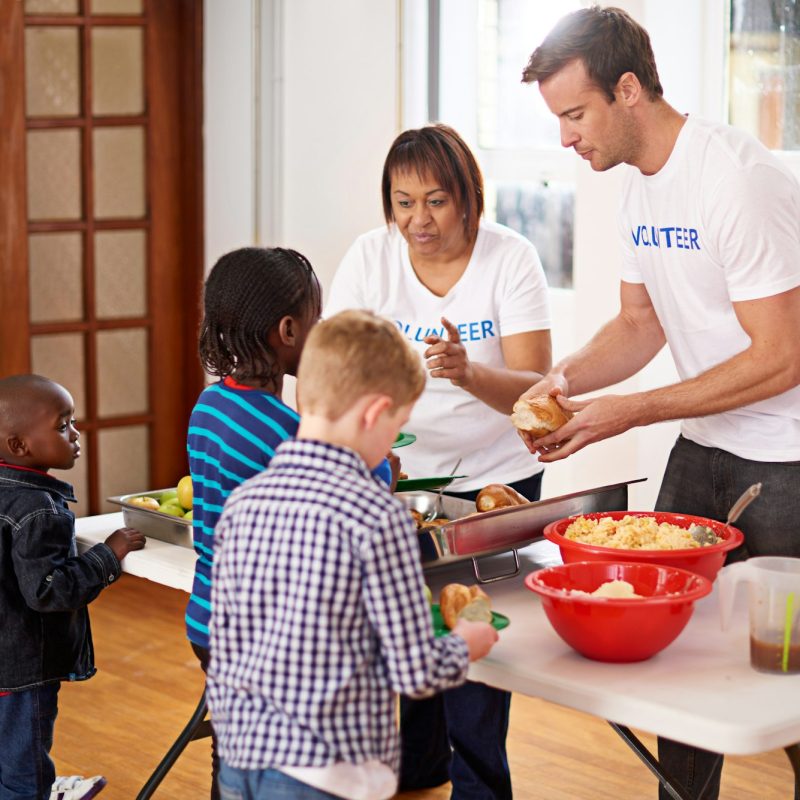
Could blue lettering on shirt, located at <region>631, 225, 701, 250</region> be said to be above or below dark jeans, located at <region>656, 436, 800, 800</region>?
above

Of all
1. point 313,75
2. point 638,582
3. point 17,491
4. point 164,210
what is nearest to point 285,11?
point 313,75

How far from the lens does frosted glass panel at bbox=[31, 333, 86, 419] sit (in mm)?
4832

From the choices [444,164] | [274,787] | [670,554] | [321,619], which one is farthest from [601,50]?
[274,787]

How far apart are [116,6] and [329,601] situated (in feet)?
12.9

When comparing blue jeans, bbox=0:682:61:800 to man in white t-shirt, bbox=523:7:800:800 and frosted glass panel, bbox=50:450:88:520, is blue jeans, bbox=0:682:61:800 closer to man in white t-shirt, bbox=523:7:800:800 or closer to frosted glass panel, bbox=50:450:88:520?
man in white t-shirt, bbox=523:7:800:800

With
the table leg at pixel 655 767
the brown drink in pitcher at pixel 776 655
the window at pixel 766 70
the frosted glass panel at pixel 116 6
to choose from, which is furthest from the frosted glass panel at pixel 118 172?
the brown drink in pitcher at pixel 776 655

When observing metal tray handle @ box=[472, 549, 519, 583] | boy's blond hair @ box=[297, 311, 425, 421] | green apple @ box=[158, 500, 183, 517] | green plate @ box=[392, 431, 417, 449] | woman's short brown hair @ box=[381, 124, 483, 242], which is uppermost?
woman's short brown hair @ box=[381, 124, 483, 242]

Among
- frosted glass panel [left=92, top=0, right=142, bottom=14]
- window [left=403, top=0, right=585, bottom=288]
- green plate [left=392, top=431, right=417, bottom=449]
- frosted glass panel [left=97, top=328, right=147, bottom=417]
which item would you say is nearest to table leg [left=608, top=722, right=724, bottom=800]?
green plate [left=392, top=431, right=417, bottom=449]

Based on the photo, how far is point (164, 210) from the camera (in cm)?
509

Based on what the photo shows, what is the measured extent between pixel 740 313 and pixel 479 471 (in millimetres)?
724

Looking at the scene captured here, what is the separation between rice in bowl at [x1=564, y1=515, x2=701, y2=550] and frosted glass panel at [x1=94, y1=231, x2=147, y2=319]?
3292 millimetres

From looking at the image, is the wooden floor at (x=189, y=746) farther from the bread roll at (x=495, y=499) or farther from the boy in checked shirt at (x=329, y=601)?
the boy in checked shirt at (x=329, y=601)

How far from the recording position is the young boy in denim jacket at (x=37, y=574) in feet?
7.27

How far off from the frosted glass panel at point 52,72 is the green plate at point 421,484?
2.96m
